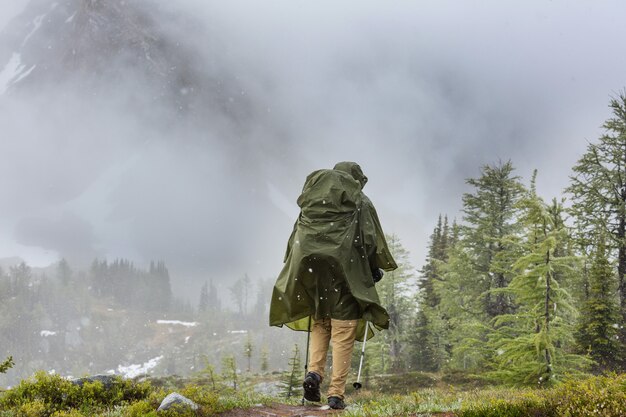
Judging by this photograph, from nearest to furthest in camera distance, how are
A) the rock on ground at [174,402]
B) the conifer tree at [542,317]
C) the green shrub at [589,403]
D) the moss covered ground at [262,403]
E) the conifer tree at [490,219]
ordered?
1. the green shrub at [589,403]
2. the moss covered ground at [262,403]
3. the rock on ground at [174,402]
4. the conifer tree at [542,317]
5. the conifer tree at [490,219]

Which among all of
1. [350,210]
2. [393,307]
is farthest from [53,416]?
[393,307]

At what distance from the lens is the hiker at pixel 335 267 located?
6.53 metres

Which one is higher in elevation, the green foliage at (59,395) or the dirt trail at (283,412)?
the green foliage at (59,395)

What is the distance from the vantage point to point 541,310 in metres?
11.8

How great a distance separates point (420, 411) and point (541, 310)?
318 inches

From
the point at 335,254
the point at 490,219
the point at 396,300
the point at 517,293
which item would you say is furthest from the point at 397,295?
the point at 335,254

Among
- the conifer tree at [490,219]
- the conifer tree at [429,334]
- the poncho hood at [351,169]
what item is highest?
the conifer tree at [490,219]

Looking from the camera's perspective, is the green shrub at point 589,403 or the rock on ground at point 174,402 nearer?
the green shrub at point 589,403

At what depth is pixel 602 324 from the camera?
17188 mm

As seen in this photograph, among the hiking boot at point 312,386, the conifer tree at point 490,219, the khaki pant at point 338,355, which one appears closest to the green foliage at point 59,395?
the hiking boot at point 312,386

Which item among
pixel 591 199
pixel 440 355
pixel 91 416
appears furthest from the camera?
pixel 440 355

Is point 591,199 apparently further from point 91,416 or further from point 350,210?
point 91,416

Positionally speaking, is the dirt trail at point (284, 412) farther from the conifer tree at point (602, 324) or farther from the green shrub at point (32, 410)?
the conifer tree at point (602, 324)

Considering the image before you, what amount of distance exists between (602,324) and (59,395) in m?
18.2
